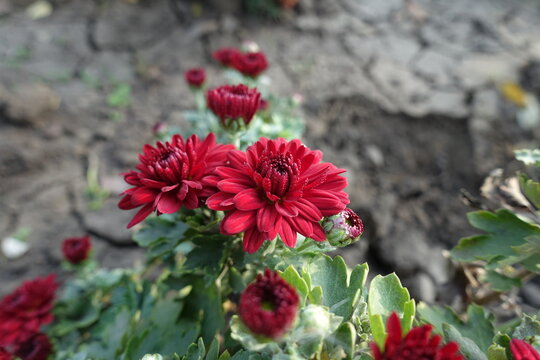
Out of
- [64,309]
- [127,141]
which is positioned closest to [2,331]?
[64,309]

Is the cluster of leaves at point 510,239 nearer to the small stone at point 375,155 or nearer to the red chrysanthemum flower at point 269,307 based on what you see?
A: the red chrysanthemum flower at point 269,307

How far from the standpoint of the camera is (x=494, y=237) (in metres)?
0.99

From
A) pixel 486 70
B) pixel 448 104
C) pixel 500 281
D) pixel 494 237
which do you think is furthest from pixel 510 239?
pixel 486 70

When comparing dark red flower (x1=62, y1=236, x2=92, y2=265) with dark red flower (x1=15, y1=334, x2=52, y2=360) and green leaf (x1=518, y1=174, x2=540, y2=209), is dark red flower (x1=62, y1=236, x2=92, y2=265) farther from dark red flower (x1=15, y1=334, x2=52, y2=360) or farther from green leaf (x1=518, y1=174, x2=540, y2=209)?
green leaf (x1=518, y1=174, x2=540, y2=209)

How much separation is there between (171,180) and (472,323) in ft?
2.58

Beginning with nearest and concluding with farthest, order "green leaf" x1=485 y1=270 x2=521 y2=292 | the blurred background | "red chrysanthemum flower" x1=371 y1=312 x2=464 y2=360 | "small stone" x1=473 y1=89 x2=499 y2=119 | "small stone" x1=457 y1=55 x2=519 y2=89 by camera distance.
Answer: "red chrysanthemum flower" x1=371 y1=312 x2=464 y2=360 < "green leaf" x1=485 y1=270 x2=521 y2=292 < the blurred background < "small stone" x1=473 y1=89 x2=499 y2=119 < "small stone" x1=457 y1=55 x2=519 y2=89

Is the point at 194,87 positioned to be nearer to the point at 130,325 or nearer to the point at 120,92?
the point at 130,325

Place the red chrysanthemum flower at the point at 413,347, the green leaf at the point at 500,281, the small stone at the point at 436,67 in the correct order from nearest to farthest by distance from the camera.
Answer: the red chrysanthemum flower at the point at 413,347 < the green leaf at the point at 500,281 < the small stone at the point at 436,67

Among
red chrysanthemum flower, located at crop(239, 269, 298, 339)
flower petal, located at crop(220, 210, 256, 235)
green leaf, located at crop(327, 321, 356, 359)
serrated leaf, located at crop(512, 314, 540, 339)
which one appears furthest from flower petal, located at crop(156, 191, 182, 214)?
serrated leaf, located at crop(512, 314, 540, 339)

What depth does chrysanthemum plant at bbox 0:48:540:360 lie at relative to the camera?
0.60m

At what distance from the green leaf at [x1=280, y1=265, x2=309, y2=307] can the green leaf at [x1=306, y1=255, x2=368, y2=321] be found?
0.21 feet

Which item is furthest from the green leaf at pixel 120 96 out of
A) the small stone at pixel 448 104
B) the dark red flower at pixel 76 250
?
the small stone at pixel 448 104

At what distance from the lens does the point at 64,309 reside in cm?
143

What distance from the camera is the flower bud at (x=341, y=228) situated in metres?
0.73
